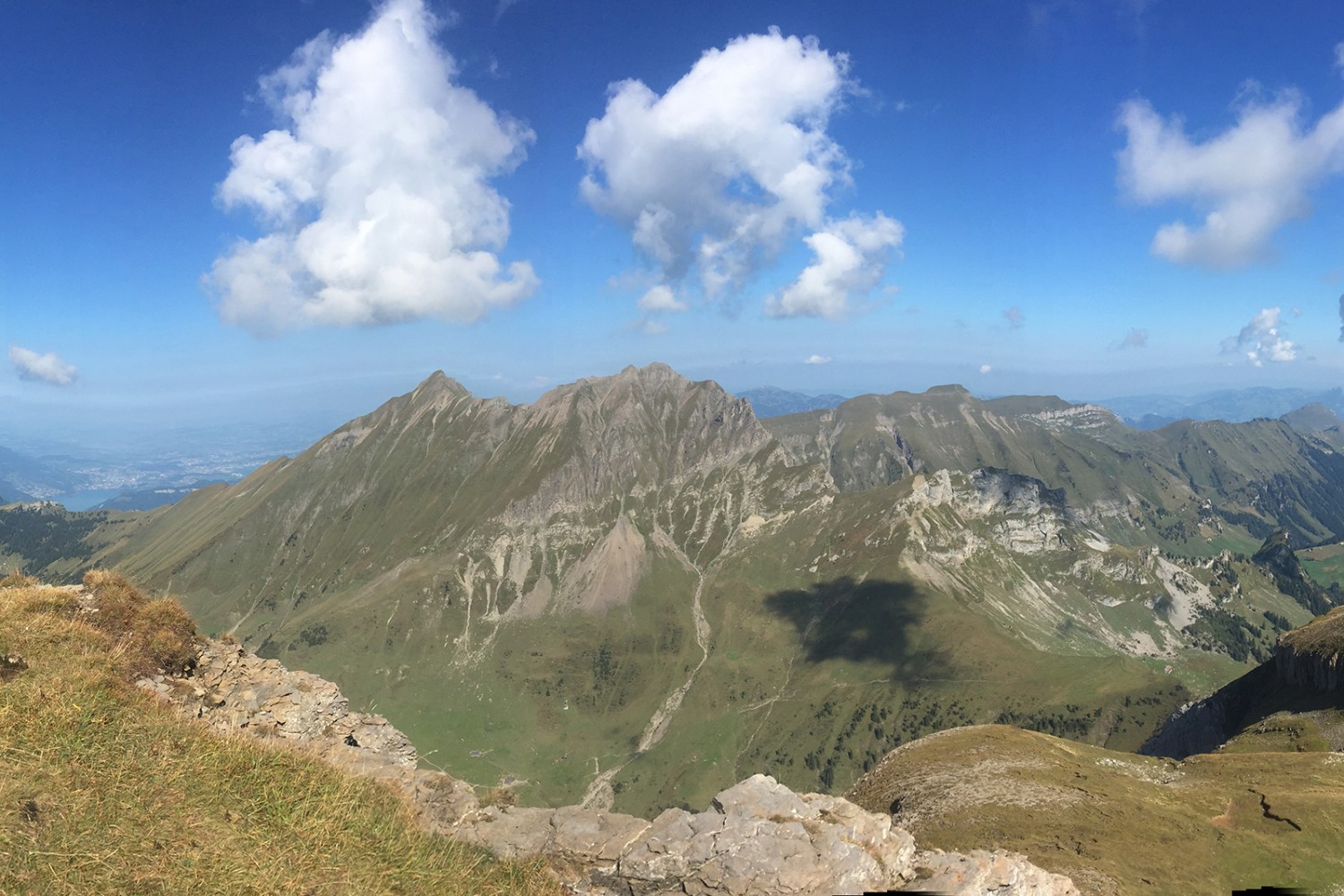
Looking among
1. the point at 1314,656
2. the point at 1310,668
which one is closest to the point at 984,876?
the point at 1314,656

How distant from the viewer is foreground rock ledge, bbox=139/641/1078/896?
17469 mm

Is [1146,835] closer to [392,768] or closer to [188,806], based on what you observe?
[392,768]

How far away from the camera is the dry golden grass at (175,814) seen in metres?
9.73

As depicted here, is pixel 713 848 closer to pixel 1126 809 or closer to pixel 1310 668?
pixel 1126 809

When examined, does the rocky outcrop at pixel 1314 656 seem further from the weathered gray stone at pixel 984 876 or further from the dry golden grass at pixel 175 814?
the dry golden grass at pixel 175 814

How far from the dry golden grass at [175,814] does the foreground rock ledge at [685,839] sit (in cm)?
259

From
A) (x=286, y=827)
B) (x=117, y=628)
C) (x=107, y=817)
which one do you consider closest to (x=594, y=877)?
(x=286, y=827)

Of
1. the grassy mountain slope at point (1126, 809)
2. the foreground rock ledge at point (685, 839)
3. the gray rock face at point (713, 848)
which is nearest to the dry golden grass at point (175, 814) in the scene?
the foreground rock ledge at point (685, 839)

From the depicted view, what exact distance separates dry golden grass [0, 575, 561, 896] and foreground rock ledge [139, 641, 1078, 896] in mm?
2594

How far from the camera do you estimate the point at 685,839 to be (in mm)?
19109

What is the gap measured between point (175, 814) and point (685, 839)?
45.0ft

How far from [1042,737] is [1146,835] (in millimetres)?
29847

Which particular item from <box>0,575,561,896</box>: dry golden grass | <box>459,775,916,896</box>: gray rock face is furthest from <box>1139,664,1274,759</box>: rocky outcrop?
<box>0,575,561,896</box>: dry golden grass

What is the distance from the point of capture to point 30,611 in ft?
65.9
